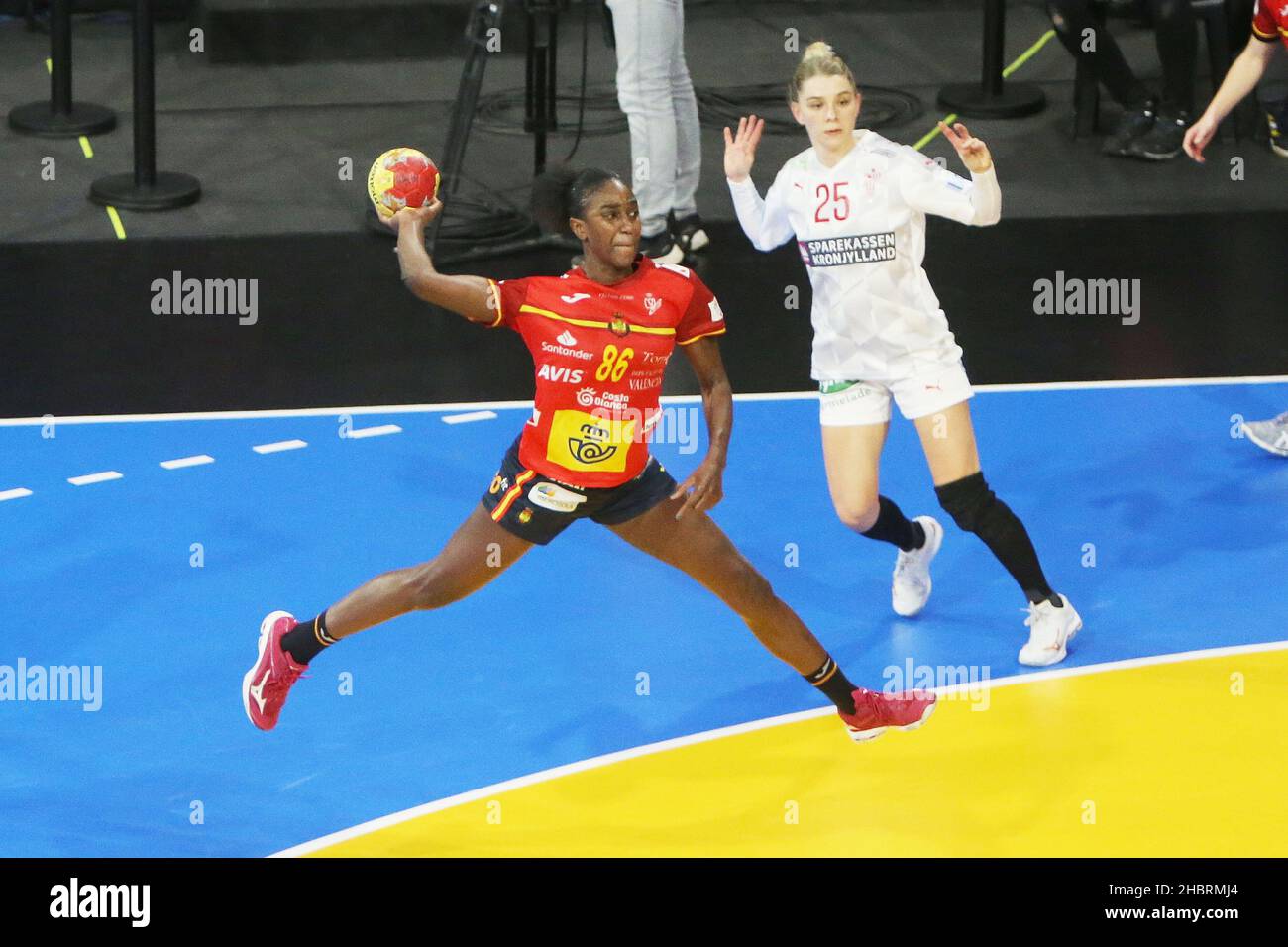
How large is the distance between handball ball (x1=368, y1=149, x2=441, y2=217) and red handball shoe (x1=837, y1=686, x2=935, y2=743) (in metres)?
1.99

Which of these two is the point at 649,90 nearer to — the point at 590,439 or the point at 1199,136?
the point at 1199,136

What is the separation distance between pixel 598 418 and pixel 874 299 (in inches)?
50.9

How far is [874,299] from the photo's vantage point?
677 cm

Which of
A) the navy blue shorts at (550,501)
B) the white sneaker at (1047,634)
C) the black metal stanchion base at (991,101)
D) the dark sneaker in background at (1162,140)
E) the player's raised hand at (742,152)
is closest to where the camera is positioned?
the navy blue shorts at (550,501)

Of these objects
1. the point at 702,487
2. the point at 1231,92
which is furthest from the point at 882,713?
the point at 1231,92

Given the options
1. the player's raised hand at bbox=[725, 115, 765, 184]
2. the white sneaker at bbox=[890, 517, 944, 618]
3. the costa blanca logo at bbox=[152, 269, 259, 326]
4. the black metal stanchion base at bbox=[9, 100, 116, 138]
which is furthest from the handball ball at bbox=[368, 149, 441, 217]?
the black metal stanchion base at bbox=[9, 100, 116, 138]

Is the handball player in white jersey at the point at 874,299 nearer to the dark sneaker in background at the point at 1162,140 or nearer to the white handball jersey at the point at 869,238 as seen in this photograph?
the white handball jersey at the point at 869,238

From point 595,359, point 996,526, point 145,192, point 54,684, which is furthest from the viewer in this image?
point 145,192

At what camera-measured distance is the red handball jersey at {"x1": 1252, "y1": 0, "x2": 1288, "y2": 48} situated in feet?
26.0

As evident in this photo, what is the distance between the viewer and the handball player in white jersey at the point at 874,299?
21.7ft

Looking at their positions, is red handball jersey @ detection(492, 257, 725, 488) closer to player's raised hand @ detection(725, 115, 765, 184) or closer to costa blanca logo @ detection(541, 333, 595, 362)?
costa blanca logo @ detection(541, 333, 595, 362)

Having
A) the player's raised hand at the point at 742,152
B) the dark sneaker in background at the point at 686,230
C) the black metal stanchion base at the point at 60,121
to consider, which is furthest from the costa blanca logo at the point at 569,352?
the black metal stanchion base at the point at 60,121

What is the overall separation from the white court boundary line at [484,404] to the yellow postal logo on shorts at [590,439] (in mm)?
3359

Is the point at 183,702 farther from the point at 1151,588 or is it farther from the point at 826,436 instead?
the point at 1151,588
